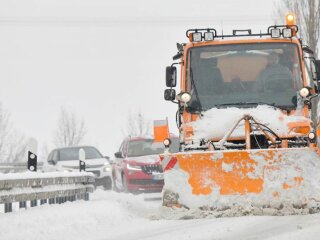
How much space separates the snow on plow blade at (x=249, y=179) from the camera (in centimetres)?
871

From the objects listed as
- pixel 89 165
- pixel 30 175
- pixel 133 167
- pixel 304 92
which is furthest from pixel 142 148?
pixel 30 175

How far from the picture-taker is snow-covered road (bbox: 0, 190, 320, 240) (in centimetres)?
707

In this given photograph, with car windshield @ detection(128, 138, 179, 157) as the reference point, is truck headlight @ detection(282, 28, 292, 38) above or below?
above

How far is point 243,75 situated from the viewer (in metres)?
10.6

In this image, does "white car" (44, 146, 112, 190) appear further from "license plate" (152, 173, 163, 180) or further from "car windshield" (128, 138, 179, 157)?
"license plate" (152, 173, 163, 180)

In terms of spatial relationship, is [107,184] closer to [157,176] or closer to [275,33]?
[157,176]

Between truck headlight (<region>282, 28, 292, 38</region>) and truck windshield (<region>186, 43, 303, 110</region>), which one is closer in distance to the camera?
truck windshield (<region>186, 43, 303, 110</region>)

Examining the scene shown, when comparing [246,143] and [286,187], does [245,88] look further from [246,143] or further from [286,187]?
[286,187]

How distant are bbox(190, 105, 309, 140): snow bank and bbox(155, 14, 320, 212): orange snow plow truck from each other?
1cm

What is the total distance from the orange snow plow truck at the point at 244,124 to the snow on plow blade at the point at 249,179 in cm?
1

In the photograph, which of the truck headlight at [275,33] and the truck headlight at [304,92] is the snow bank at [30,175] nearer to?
the truck headlight at [304,92]

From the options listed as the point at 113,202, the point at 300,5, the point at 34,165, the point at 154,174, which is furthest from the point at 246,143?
the point at 300,5

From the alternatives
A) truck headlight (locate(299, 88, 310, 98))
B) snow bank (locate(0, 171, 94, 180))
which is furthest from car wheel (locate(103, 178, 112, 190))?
truck headlight (locate(299, 88, 310, 98))

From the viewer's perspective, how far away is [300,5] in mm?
27266
